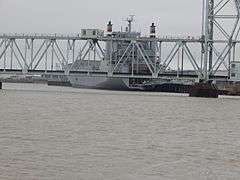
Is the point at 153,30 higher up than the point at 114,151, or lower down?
higher up

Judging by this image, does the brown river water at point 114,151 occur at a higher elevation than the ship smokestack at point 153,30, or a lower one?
lower

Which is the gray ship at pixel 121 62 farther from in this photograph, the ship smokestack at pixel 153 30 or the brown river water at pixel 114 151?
the brown river water at pixel 114 151

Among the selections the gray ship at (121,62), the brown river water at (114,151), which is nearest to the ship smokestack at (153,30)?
the gray ship at (121,62)

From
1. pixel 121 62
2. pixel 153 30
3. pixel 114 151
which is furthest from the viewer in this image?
pixel 121 62

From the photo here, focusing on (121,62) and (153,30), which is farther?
(121,62)

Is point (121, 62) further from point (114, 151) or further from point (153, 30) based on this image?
point (114, 151)

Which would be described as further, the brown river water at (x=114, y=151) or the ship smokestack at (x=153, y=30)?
the ship smokestack at (x=153, y=30)

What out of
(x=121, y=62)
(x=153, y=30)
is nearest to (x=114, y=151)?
(x=153, y=30)

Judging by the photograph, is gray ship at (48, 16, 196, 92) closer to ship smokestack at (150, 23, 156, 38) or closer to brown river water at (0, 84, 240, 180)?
ship smokestack at (150, 23, 156, 38)

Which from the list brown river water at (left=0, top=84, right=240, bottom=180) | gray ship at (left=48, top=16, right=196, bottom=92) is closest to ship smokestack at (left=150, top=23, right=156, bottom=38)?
gray ship at (left=48, top=16, right=196, bottom=92)

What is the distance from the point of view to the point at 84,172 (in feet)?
82.0

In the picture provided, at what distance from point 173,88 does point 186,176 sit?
17109 cm

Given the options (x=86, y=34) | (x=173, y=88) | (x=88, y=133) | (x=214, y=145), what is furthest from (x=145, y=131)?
(x=173, y=88)

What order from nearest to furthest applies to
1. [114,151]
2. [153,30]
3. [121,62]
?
1. [114,151]
2. [153,30]
3. [121,62]
